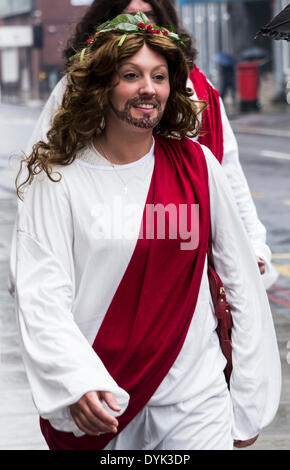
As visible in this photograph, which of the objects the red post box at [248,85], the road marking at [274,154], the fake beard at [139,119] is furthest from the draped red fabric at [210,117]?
the red post box at [248,85]

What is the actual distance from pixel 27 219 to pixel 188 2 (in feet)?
108

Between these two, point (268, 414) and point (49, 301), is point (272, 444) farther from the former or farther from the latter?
point (49, 301)

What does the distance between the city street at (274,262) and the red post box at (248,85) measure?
166 inches

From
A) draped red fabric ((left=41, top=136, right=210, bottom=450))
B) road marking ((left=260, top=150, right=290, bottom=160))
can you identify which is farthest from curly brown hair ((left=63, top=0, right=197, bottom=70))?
road marking ((left=260, top=150, right=290, bottom=160))

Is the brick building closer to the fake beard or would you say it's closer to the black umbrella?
the black umbrella

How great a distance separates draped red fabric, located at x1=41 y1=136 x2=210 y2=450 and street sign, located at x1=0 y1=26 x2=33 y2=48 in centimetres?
8128

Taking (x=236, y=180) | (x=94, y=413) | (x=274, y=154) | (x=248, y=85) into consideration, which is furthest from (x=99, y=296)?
(x=248, y=85)

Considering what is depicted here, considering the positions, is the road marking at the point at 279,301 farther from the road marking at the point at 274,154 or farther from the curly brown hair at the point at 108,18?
the road marking at the point at 274,154

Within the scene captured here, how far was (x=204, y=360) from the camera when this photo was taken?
329 centimetres

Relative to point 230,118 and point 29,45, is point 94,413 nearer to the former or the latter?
point 230,118

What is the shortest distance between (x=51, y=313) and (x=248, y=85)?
3170cm

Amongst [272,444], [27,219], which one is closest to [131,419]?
[27,219]

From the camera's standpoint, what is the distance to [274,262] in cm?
1055

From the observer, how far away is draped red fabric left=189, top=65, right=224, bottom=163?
4.31 meters
